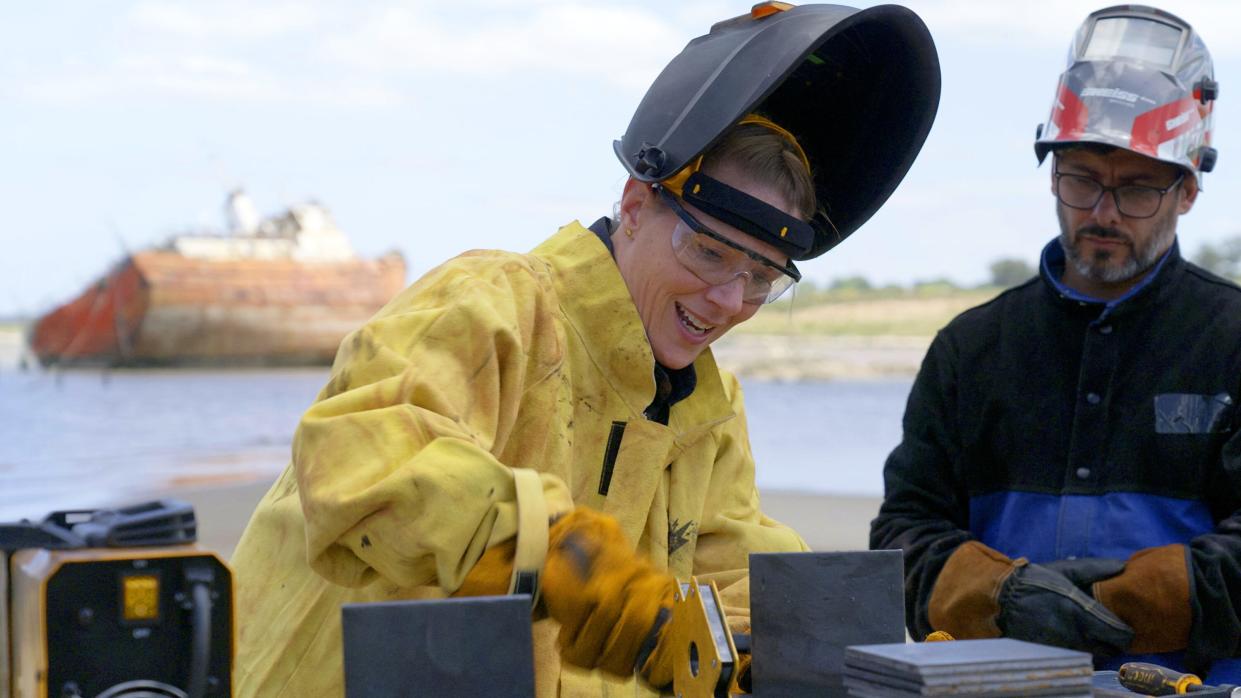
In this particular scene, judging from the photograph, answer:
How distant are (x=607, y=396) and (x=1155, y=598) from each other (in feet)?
4.55

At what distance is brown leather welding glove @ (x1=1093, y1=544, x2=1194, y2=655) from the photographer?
9.66ft

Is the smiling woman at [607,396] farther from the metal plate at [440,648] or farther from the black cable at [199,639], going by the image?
the black cable at [199,639]

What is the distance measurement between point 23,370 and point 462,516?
65941mm

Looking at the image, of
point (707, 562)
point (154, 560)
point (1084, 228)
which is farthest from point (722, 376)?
point (154, 560)

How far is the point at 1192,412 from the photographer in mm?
3191

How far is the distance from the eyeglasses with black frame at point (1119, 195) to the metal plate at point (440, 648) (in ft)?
7.39

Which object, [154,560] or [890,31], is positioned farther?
[890,31]

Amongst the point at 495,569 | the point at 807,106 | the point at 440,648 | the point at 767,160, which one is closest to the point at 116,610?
the point at 440,648

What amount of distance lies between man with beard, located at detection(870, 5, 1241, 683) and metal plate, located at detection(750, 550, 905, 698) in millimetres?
1199

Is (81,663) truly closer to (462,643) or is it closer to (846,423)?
(462,643)

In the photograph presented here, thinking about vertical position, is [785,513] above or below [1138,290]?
below

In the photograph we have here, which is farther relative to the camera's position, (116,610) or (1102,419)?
(1102,419)

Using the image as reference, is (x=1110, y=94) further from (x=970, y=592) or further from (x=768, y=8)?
(x=768, y=8)

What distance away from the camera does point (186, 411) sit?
1319 inches
